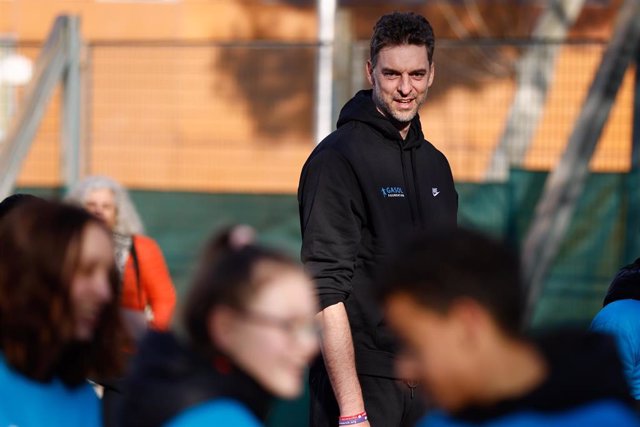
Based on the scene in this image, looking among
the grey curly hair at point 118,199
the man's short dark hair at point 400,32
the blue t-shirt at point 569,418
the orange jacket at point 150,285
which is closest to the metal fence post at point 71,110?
the grey curly hair at point 118,199

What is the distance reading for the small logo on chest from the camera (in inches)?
166

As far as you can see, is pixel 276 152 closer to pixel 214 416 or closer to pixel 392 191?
pixel 392 191

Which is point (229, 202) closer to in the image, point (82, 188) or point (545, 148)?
point (82, 188)

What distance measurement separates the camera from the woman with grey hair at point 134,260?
6605 millimetres

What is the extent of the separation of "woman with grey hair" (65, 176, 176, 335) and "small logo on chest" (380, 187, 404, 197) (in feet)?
8.56

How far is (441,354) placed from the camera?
7.45 feet

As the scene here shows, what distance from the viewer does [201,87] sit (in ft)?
39.1

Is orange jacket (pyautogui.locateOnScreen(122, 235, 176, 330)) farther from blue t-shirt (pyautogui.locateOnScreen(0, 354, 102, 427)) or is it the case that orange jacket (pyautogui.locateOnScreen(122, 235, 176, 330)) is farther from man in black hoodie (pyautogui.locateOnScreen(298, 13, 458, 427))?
blue t-shirt (pyautogui.locateOnScreen(0, 354, 102, 427))

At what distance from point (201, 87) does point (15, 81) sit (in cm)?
244

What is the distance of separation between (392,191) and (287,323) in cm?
194

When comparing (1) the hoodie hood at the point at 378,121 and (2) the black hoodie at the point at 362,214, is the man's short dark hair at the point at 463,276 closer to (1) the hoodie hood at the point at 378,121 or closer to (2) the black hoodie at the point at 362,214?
(2) the black hoodie at the point at 362,214

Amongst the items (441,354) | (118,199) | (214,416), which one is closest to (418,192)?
(441,354)

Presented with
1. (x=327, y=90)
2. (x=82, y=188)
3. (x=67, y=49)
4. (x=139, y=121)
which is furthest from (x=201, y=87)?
(x=82, y=188)

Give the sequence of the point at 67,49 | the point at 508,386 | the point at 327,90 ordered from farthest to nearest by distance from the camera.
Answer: the point at 67,49
the point at 327,90
the point at 508,386
